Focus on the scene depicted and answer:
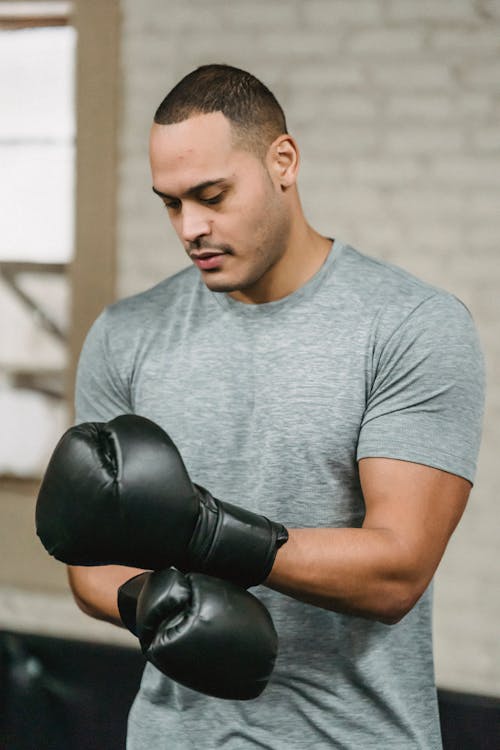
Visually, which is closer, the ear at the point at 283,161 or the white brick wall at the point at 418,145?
the ear at the point at 283,161

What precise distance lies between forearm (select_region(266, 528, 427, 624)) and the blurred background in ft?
4.41

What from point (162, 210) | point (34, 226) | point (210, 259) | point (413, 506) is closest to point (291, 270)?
point (210, 259)

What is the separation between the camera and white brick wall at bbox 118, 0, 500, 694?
246 centimetres

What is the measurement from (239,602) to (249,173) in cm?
61

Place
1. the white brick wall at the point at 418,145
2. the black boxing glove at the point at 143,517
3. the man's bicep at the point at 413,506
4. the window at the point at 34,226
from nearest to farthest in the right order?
1. the black boxing glove at the point at 143,517
2. the man's bicep at the point at 413,506
3. the white brick wall at the point at 418,145
4. the window at the point at 34,226

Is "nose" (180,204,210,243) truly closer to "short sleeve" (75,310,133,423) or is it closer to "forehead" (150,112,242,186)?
"forehead" (150,112,242,186)

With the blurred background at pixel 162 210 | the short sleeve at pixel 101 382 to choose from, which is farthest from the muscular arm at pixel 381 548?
the blurred background at pixel 162 210

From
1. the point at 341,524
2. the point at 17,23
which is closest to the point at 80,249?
the point at 17,23

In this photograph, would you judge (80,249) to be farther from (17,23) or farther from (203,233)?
(203,233)

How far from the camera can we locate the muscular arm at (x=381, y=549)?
3.79 feet

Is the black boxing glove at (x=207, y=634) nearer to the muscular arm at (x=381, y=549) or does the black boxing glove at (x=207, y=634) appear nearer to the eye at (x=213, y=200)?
the muscular arm at (x=381, y=549)

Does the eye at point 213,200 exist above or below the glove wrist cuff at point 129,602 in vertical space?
above

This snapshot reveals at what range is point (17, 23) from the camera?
2.82 metres

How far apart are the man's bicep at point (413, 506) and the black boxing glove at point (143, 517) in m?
0.16
